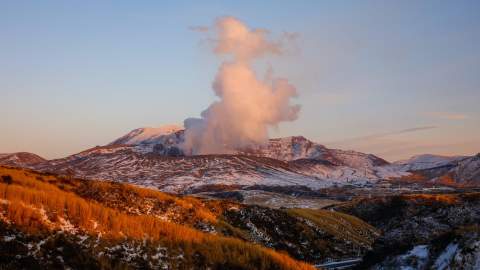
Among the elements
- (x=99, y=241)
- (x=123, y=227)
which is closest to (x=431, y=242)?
(x=123, y=227)

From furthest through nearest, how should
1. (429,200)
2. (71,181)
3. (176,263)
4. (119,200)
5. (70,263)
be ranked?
(429,200) → (71,181) → (119,200) → (176,263) → (70,263)

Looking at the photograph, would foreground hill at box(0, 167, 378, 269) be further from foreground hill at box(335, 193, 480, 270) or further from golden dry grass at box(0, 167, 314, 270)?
foreground hill at box(335, 193, 480, 270)

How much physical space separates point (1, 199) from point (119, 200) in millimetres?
21719

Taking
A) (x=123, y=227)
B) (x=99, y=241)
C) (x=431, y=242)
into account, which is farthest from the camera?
(x=431, y=242)

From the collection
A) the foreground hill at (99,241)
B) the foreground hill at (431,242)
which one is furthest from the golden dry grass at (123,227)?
the foreground hill at (431,242)

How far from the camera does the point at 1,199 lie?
20734mm

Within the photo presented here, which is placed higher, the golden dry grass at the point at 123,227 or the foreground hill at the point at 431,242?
the golden dry grass at the point at 123,227

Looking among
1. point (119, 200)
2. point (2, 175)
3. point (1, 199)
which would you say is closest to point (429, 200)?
point (119, 200)

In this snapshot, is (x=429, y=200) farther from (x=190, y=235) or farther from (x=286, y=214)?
(x=190, y=235)

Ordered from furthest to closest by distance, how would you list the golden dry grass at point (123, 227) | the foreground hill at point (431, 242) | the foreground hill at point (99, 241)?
1. the foreground hill at point (431, 242)
2. the golden dry grass at point (123, 227)
3. the foreground hill at point (99, 241)

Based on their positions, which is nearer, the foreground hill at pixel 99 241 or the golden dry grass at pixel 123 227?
the foreground hill at pixel 99 241

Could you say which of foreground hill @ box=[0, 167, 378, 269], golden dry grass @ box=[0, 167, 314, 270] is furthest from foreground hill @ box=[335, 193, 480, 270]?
golden dry grass @ box=[0, 167, 314, 270]

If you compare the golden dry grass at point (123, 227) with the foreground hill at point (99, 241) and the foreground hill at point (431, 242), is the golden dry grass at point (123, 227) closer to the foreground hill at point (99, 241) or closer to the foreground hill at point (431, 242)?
the foreground hill at point (99, 241)

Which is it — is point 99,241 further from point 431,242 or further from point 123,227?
point 431,242
